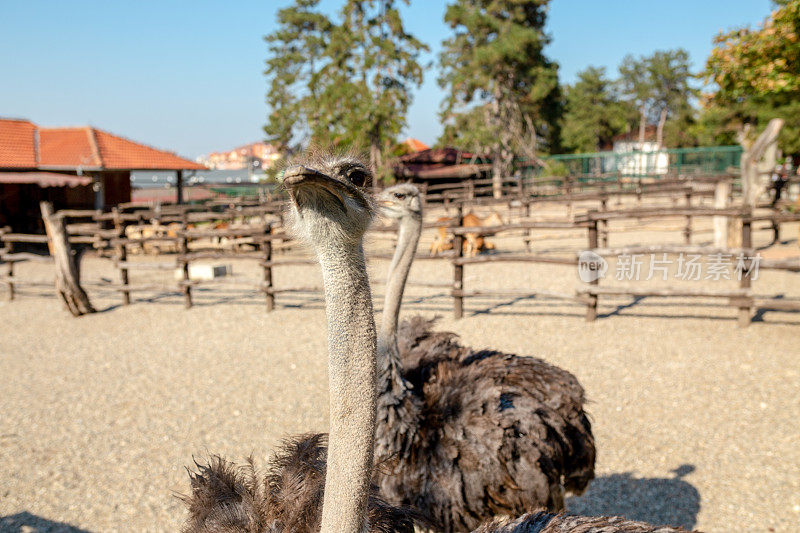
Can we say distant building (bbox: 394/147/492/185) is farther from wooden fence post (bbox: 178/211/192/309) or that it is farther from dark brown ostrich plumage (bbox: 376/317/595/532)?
dark brown ostrich plumage (bbox: 376/317/595/532)

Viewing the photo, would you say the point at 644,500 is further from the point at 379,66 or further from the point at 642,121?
the point at 642,121

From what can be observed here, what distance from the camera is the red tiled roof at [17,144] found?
49.9ft

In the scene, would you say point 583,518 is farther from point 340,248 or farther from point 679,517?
point 679,517

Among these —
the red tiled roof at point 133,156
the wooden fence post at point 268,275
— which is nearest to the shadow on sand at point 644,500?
the wooden fence post at point 268,275

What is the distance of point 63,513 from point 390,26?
19.9 metres

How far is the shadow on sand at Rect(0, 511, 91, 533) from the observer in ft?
10.1

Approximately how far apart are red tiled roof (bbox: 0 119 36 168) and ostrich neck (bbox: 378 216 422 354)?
15185 millimetres

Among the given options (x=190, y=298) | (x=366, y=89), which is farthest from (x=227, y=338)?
(x=366, y=89)

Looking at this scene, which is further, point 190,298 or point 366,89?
point 366,89

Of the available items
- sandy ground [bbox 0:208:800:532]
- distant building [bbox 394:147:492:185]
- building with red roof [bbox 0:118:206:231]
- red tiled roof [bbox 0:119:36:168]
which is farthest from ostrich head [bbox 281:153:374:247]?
distant building [bbox 394:147:492:185]

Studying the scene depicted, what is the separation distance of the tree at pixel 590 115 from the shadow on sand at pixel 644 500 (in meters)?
36.1

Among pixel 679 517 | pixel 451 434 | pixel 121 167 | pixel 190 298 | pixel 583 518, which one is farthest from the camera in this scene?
pixel 121 167

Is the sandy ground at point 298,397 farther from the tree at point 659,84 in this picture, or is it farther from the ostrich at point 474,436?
the tree at point 659,84

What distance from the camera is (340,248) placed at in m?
1.19
